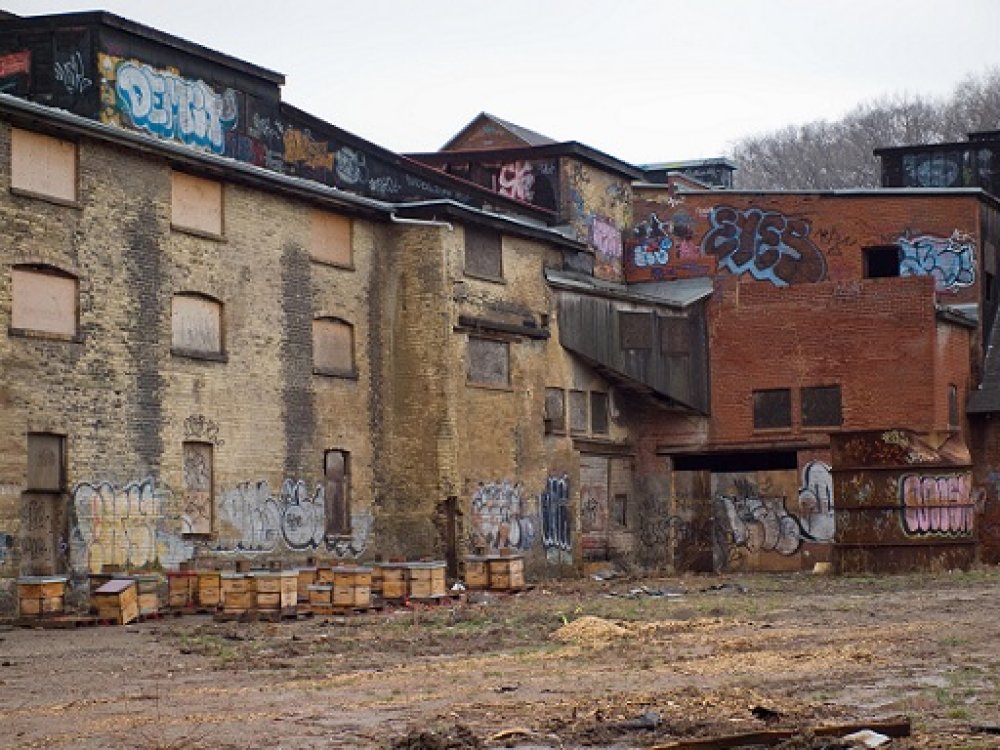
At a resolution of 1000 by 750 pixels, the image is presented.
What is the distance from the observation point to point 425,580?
27750 millimetres

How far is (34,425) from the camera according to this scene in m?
26.5

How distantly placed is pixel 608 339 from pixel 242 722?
27.0 meters

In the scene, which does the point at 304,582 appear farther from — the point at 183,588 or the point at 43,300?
the point at 43,300

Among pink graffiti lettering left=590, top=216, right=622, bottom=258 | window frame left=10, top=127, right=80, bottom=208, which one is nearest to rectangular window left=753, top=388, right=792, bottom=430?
pink graffiti lettering left=590, top=216, right=622, bottom=258

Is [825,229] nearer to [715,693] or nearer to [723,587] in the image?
[723,587]

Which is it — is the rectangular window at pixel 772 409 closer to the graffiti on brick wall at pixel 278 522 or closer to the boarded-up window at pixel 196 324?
the graffiti on brick wall at pixel 278 522

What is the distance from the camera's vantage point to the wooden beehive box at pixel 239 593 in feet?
81.5

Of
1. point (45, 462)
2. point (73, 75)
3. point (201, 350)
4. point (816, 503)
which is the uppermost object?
point (73, 75)

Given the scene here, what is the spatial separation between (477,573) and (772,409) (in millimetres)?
11734

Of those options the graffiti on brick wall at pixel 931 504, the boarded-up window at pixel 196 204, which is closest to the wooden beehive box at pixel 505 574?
the graffiti on brick wall at pixel 931 504

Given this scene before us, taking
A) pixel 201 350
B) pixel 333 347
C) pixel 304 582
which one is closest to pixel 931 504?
pixel 333 347

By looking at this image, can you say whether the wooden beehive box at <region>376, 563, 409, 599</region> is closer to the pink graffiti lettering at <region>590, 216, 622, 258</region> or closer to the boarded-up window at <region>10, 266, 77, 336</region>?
the boarded-up window at <region>10, 266, 77, 336</region>

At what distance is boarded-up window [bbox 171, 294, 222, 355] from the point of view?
29.8 metres

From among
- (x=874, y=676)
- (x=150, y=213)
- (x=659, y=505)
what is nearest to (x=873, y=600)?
(x=874, y=676)
